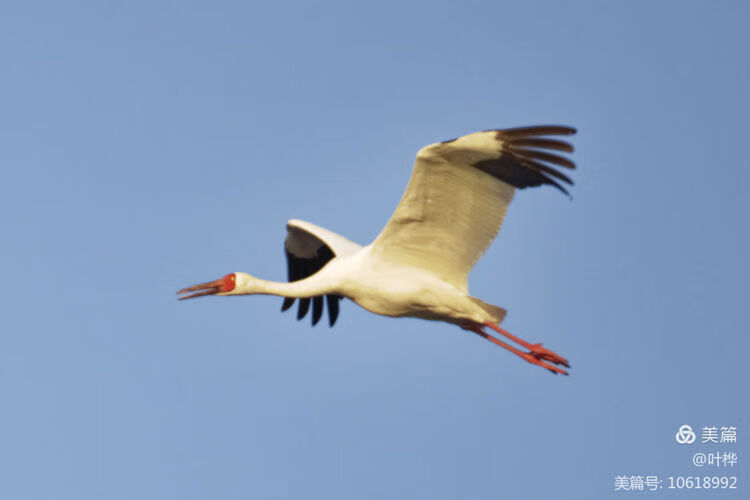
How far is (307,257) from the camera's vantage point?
17234 mm

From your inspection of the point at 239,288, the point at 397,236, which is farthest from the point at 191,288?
the point at 397,236

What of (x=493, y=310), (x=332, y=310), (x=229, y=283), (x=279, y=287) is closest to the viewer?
(x=493, y=310)

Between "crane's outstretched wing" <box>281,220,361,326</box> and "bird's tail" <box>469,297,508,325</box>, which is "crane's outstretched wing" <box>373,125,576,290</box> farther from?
"crane's outstretched wing" <box>281,220,361,326</box>

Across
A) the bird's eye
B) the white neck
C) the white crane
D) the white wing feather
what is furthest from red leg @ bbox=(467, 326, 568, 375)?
the bird's eye

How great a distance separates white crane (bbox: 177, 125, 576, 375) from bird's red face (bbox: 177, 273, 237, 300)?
0.5 inches

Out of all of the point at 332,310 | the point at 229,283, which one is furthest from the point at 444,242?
the point at 332,310

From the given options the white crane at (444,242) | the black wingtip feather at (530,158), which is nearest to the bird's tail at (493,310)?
the white crane at (444,242)

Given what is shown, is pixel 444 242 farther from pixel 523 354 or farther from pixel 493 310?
pixel 523 354

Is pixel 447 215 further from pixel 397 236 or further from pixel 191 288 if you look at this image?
pixel 191 288

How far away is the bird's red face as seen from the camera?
1520cm

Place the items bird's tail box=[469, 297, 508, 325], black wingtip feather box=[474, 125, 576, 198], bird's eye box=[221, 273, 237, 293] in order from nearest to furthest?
black wingtip feather box=[474, 125, 576, 198], bird's tail box=[469, 297, 508, 325], bird's eye box=[221, 273, 237, 293]

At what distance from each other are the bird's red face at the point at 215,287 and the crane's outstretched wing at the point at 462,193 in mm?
2361

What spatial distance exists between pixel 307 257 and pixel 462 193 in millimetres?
4629

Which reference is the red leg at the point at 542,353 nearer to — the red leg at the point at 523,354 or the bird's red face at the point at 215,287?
the red leg at the point at 523,354
